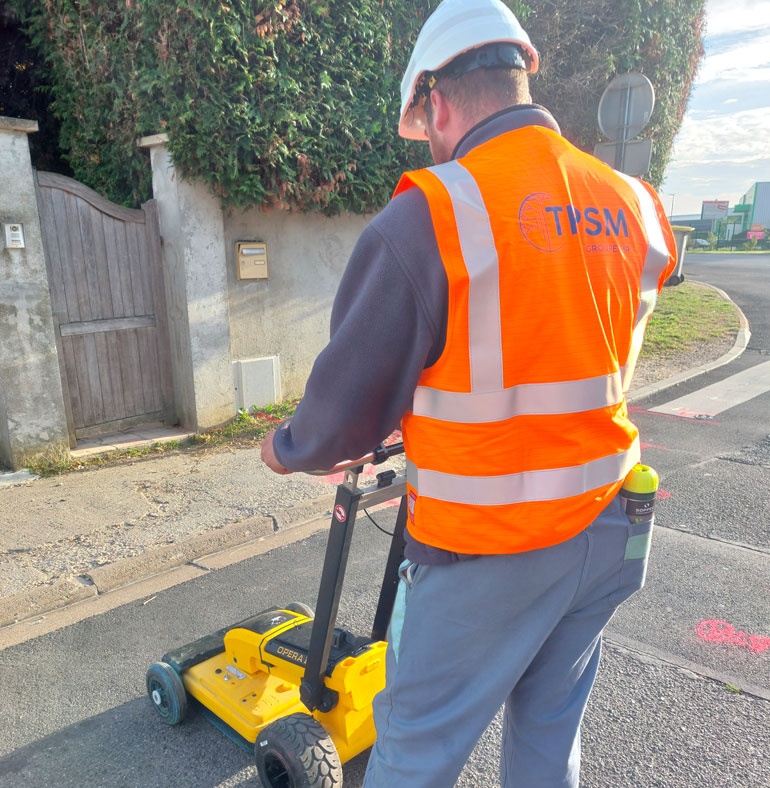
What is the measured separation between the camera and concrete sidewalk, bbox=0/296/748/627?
3.91m

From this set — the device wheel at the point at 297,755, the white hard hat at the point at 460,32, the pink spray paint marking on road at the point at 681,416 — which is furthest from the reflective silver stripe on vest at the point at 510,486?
the pink spray paint marking on road at the point at 681,416

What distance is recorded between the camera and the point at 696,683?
299 cm

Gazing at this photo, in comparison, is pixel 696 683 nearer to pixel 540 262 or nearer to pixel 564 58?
pixel 540 262

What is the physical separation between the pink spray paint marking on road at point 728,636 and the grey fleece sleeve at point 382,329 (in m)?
2.66

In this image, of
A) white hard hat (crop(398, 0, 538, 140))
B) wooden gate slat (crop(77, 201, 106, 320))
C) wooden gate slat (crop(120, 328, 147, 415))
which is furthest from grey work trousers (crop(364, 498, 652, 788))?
wooden gate slat (crop(120, 328, 147, 415))

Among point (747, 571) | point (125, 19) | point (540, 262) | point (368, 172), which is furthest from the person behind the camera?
point (368, 172)

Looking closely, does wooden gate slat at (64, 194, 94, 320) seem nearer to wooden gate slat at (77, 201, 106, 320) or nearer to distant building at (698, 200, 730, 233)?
wooden gate slat at (77, 201, 106, 320)

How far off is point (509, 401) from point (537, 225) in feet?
1.17

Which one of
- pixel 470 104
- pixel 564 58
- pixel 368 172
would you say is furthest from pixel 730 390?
pixel 470 104

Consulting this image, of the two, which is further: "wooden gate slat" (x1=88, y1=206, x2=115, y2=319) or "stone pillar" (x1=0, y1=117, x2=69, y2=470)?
"wooden gate slat" (x1=88, y1=206, x2=115, y2=319)

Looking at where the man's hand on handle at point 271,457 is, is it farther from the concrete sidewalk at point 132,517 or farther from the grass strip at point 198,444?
the grass strip at point 198,444

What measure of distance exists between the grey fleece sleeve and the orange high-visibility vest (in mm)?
38

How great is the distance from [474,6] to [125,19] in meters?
5.41

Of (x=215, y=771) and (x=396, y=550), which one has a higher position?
(x=396, y=550)
